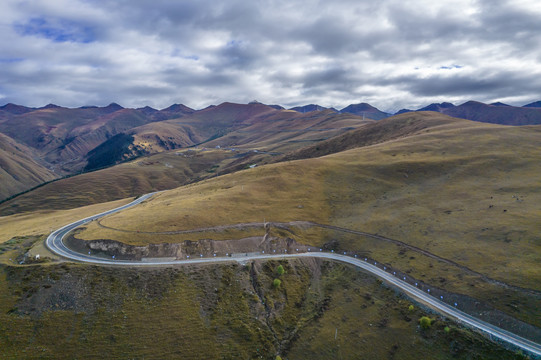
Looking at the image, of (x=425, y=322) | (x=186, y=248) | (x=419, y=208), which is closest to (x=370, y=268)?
(x=425, y=322)

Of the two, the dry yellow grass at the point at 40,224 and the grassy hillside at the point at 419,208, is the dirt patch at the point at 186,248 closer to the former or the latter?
the grassy hillside at the point at 419,208

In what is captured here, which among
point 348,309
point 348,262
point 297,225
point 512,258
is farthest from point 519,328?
point 297,225

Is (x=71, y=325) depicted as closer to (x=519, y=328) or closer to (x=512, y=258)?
(x=519, y=328)

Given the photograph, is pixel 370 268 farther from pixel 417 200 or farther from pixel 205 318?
pixel 417 200

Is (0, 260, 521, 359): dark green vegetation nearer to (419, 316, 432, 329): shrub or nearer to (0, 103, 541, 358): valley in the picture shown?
(0, 103, 541, 358): valley

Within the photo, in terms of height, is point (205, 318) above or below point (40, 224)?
below

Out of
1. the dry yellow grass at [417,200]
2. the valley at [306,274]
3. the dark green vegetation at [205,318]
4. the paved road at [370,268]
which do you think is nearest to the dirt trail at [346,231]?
the valley at [306,274]
